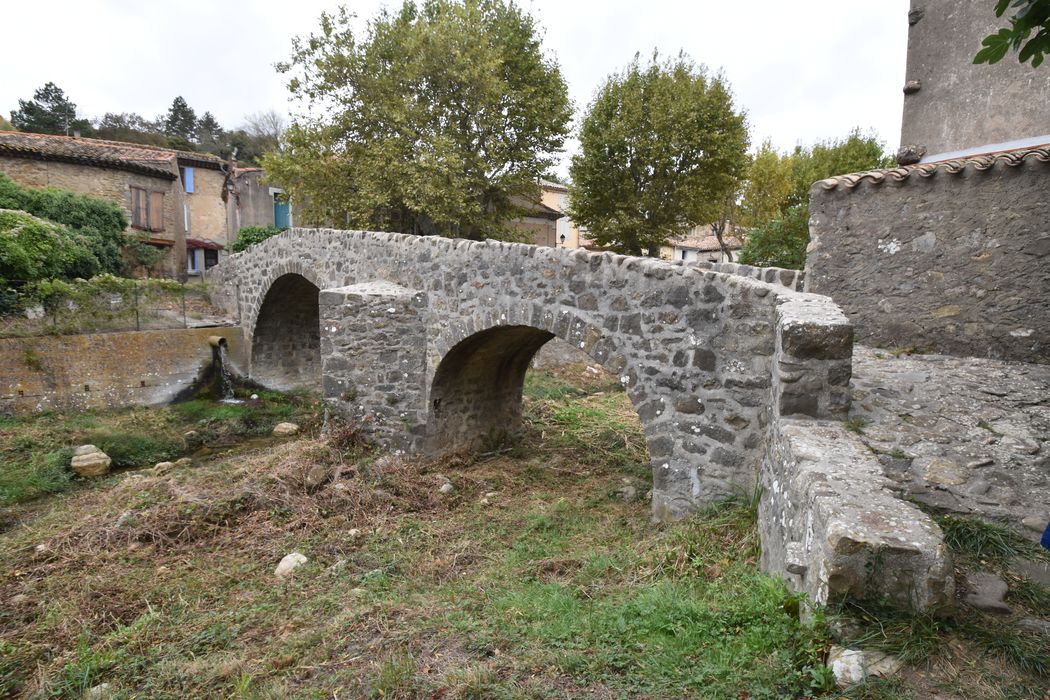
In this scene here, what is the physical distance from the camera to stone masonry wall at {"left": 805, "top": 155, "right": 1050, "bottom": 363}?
5.74m

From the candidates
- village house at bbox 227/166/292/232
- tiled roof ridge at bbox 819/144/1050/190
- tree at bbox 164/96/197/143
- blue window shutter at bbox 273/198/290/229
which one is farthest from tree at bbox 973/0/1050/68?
tree at bbox 164/96/197/143

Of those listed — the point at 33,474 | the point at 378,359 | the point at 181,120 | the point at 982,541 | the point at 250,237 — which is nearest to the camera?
the point at 982,541

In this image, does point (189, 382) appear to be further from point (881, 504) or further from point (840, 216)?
point (881, 504)

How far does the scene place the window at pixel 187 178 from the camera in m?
24.4

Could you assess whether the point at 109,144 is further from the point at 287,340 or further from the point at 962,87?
the point at 962,87

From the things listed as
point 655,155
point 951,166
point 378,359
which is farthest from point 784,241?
point 378,359

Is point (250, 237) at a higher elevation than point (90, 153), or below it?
below

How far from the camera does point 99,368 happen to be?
1180 cm

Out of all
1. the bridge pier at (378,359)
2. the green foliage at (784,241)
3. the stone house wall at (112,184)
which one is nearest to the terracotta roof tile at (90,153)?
the stone house wall at (112,184)

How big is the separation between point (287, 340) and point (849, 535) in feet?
48.7

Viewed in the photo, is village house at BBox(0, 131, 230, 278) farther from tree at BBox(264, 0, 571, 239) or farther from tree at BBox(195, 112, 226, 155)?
tree at BBox(195, 112, 226, 155)

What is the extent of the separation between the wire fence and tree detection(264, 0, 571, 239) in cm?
434

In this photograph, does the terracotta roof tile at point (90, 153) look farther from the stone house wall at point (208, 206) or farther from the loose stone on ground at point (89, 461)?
the loose stone on ground at point (89, 461)

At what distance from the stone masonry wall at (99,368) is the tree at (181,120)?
37.6 m
